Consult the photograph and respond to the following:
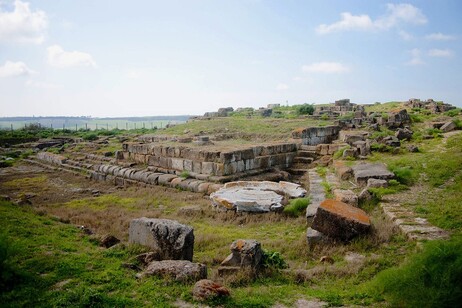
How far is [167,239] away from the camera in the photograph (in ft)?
18.5

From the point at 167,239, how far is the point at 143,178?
342 inches

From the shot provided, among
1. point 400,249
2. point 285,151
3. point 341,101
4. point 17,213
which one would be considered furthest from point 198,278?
point 341,101

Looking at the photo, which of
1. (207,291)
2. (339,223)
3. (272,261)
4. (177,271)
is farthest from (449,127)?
(207,291)

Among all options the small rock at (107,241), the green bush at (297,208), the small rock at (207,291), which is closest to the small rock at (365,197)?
the green bush at (297,208)

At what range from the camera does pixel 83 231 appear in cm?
705

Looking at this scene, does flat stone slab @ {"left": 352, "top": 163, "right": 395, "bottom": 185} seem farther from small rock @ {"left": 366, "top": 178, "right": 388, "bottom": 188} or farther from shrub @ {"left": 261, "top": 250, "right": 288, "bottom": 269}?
shrub @ {"left": 261, "top": 250, "right": 288, "bottom": 269}

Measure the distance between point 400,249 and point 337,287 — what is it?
1455mm

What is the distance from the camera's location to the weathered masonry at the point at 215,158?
488 inches

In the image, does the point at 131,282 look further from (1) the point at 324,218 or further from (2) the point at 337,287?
(1) the point at 324,218

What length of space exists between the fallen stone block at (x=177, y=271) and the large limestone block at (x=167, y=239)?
0.55 metres

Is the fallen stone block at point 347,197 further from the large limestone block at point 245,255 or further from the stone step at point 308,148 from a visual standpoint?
the stone step at point 308,148

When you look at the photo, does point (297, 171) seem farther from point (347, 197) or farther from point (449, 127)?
point (449, 127)

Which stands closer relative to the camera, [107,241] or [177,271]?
[177,271]

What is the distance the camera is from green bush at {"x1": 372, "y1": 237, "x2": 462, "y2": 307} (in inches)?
131
